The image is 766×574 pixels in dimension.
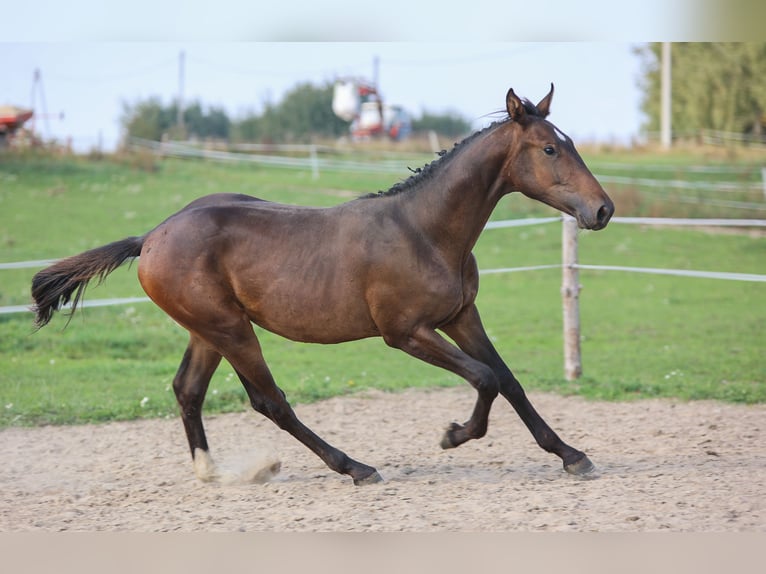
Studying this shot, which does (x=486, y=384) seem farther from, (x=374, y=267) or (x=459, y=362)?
(x=374, y=267)

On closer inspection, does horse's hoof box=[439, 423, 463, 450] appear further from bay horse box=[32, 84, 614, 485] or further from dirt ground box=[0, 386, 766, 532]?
dirt ground box=[0, 386, 766, 532]

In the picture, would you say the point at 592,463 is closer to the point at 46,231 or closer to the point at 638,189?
the point at 46,231

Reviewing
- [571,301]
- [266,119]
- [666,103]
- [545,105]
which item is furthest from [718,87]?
[545,105]

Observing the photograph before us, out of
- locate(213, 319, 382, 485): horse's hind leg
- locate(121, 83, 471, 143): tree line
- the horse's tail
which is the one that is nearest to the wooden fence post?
locate(213, 319, 382, 485): horse's hind leg

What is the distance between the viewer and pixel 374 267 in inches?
185

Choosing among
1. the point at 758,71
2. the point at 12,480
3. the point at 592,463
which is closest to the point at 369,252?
the point at 592,463

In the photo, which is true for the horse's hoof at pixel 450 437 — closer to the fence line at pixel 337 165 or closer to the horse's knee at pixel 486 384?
the horse's knee at pixel 486 384

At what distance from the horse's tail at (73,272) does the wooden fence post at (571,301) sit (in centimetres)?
385

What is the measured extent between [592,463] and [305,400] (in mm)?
2781

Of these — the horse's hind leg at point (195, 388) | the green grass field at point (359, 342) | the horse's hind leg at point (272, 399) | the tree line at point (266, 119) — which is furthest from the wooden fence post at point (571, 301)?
the tree line at point (266, 119)

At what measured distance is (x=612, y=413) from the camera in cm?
665

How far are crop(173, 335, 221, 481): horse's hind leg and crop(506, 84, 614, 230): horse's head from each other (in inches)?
79.2

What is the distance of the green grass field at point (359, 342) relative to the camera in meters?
7.46

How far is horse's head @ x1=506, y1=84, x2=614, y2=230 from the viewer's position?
175 inches
